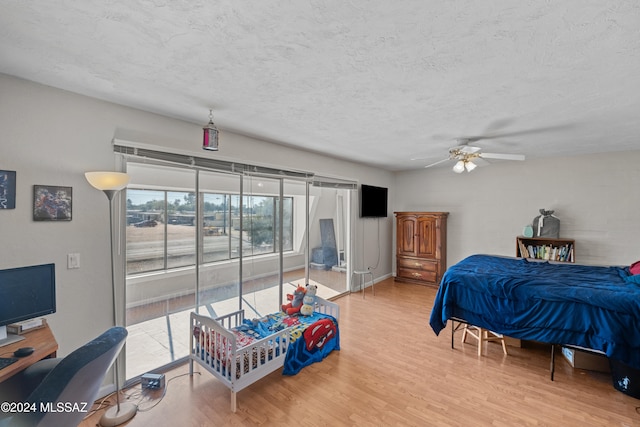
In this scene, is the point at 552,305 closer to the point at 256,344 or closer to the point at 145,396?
the point at 256,344

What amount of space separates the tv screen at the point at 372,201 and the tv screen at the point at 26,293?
437 centimetres

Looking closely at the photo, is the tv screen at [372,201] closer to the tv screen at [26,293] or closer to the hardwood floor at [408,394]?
the hardwood floor at [408,394]

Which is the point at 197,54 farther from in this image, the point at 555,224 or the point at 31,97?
the point at 555,224

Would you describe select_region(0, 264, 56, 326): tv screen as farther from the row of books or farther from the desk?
the row of books

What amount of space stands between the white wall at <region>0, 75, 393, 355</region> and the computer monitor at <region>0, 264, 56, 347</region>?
1.05 feet

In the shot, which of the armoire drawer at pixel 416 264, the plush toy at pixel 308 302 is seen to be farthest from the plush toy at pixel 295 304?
the armoire drawer at pixel 416 264

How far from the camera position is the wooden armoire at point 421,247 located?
5383 millimetres

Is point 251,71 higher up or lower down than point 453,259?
higher up

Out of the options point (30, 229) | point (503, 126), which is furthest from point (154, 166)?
point (503, 126)

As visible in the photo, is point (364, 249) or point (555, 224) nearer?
point (555, 224)

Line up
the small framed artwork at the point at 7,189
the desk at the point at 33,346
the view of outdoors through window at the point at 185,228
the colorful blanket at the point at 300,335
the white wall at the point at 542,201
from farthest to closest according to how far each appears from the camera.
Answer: the white wall at the point at 542,201
the colorful blanket at the point at 300,335
the view of outdoors through window at the point at 185,228
the small framed artwork at the point at 7,189
the desk at the point at 33,346

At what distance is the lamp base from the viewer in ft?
6.39

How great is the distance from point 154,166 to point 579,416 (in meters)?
4.08

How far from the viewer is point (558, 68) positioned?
167cm
